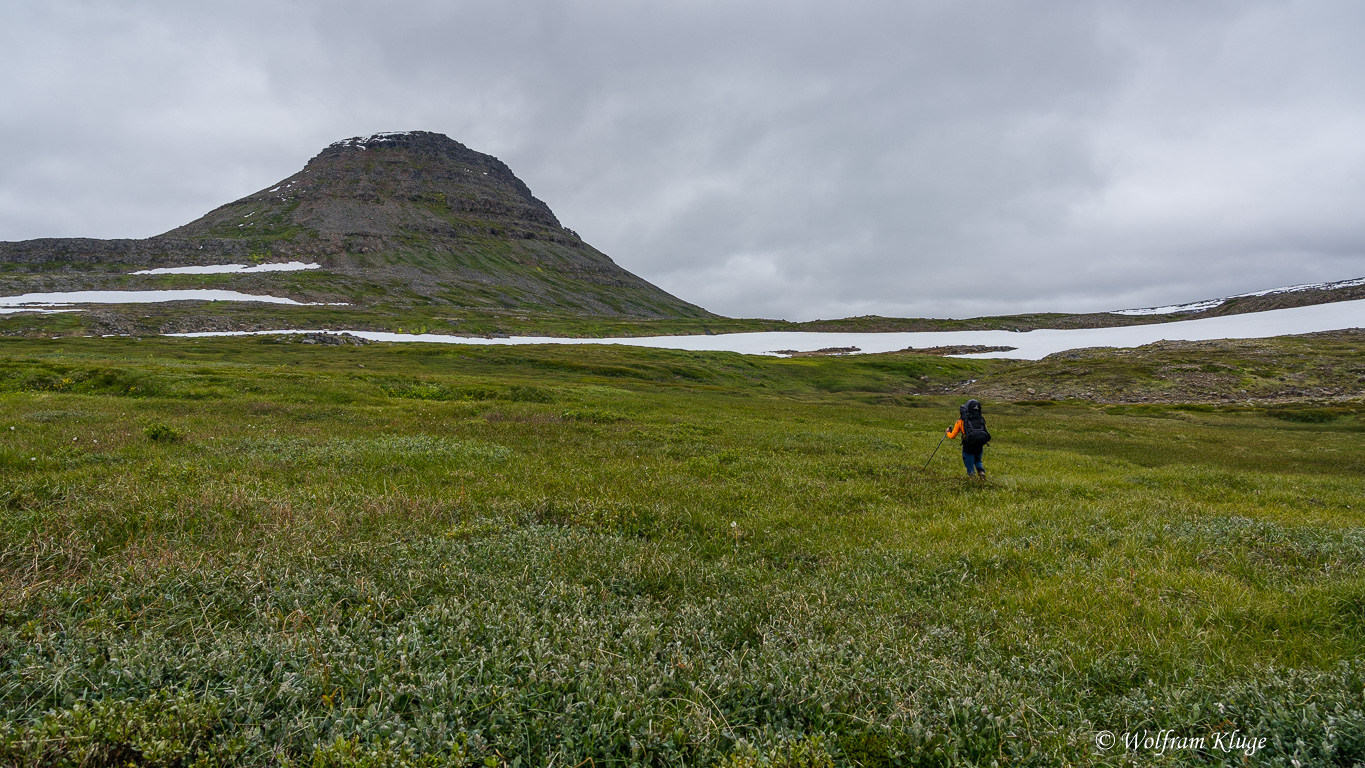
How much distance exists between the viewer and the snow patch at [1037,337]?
12119cm

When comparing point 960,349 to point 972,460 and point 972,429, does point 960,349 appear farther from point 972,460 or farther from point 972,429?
point 972,429

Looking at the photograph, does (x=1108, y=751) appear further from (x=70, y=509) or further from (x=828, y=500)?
(x=70, y=509)

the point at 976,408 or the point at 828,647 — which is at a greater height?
the point at 976,408

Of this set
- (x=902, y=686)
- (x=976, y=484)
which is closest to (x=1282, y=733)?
(x=902, y=686)

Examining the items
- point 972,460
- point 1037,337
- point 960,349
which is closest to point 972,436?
point 972,460

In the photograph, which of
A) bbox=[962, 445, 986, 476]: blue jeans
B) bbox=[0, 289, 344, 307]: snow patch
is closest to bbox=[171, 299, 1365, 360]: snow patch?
bbox=[0, 289, 344, 307]: snow patch

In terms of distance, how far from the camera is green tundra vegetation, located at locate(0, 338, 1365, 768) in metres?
3.63

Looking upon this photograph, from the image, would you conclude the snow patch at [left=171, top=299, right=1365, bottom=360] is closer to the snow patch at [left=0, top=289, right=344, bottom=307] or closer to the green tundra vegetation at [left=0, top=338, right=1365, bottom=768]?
the snow patch at [left=0, top=289, right=344, bottom=307]

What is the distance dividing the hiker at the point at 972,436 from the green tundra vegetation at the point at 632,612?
53.8 inches

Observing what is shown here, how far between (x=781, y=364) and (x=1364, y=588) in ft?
269

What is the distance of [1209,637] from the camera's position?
211 inches

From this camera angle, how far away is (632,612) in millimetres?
5680

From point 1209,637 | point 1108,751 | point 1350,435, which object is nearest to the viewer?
point 1108,751

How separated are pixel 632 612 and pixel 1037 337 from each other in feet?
538
